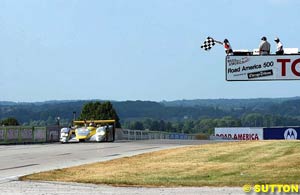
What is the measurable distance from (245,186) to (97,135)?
2876cm

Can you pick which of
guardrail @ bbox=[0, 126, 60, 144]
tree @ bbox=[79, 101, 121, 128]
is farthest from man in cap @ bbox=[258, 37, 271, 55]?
tree @ bbox=[79, 101, 121, 128]

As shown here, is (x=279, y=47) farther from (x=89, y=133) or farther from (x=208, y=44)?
(x=89, y=133)

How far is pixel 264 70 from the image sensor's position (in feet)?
67.3

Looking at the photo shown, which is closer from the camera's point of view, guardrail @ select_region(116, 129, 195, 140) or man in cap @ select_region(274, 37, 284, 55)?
man in cap @ select_region(274, 37, 284, 55)

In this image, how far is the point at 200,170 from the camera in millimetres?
16828

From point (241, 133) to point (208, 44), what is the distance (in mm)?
61313

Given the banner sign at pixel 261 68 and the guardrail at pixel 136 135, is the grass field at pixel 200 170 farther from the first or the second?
the guardrail at pixel 136 135

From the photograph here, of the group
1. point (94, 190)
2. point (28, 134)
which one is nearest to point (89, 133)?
point (28, 134)

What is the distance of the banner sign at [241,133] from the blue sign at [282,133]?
8.06 feet

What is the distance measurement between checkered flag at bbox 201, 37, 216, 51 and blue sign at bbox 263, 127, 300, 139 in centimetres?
4924

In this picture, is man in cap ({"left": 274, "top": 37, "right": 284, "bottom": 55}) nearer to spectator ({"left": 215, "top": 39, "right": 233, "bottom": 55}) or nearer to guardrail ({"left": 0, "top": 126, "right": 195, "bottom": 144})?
spectator ({"left": 215, "top": 39, "right": 233, "bottom": 55})

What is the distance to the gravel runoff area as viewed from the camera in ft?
A: 42.1

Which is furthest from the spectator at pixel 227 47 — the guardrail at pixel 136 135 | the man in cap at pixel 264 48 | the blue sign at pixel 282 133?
the blue sign at pixel 282 133

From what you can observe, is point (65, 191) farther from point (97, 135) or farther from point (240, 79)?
point (97, 135)
